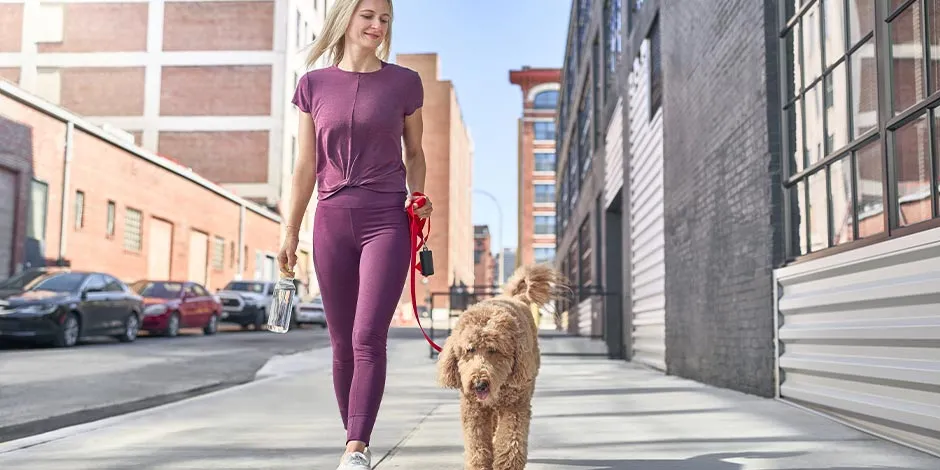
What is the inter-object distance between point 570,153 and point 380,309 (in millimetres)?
26348

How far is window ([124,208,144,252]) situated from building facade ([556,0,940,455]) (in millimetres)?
20466

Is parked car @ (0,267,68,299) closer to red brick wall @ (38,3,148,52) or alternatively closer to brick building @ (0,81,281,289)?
brick building @ (0,81,281,289)

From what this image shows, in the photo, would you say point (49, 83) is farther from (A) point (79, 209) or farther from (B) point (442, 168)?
(B) point (442, 168)

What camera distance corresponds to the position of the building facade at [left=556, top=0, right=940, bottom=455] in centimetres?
456

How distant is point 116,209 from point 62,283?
1222cm

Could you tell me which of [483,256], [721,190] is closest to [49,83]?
[721,190]

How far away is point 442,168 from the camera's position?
71.0 metres

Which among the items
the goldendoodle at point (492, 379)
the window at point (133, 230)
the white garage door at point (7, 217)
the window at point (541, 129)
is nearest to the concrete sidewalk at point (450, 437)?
the goldendoodle at point (492, 379)

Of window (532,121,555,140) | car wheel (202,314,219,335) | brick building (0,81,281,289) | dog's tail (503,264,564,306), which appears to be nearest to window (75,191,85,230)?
brick building (0,81,281,289)

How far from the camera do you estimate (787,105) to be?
6555 mm

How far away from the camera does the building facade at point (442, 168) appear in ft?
225

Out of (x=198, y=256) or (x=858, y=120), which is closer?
(x=858, y=120)

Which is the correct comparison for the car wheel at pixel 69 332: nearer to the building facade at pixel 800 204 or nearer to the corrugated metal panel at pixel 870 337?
the building facade at pixel 800 204

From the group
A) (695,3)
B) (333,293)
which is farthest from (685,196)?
(333,293)
